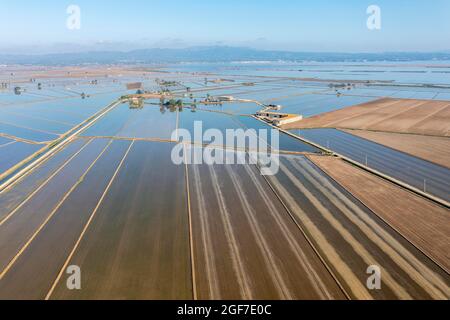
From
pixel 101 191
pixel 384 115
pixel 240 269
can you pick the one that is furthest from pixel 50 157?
pixel 384 115

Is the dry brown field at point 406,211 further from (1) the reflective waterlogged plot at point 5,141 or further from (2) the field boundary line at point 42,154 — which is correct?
(1) the reflective waterlogged plot at point 5,141

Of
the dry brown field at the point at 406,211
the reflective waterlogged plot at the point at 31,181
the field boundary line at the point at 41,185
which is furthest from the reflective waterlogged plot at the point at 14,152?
the dry brown field at the point at 406,211

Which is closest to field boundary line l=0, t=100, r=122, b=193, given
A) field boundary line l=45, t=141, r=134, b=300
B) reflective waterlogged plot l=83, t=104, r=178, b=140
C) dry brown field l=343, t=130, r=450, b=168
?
reflective waterlogged plot l=83, t=104, r=178, b=140

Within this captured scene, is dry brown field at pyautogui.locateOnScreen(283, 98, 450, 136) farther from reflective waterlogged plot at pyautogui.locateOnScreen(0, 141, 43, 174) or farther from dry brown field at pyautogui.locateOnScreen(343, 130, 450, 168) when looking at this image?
reflective waterlogged plot at pyautogui.locateOnScreen(0, 141, 43, 174)

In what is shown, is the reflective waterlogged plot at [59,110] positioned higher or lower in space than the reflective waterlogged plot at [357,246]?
higher

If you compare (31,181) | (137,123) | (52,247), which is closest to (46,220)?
(52,247)
